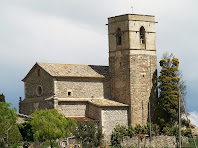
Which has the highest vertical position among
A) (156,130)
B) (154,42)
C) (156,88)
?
(154,42)

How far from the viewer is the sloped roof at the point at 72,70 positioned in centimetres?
5713

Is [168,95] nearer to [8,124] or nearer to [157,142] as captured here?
[157,142]

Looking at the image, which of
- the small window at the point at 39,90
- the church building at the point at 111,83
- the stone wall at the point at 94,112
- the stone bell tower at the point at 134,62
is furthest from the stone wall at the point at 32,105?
the stone bell tower at the point at 134,62

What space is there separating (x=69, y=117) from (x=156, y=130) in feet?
29.2

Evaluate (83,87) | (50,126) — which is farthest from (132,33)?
(50,126)

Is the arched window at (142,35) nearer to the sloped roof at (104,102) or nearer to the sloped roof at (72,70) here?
the sloped roof at (72,70)

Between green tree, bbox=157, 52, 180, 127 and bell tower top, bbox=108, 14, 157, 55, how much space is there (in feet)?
9.50

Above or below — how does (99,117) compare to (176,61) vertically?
below

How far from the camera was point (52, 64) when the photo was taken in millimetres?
58625

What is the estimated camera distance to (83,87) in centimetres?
5825

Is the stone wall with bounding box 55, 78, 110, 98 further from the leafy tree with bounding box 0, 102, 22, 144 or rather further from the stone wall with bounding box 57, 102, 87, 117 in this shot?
the leafy tree with bounding box 0, 102, 22, 144

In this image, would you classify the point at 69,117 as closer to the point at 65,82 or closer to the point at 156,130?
the point at 65,82

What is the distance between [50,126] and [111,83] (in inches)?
468

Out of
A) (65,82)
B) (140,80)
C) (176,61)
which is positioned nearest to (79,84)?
(65,82)
